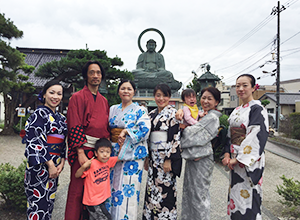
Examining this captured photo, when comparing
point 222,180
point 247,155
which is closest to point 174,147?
point 247,155

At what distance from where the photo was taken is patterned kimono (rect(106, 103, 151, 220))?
7.67 ft

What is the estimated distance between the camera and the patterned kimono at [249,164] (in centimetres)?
213

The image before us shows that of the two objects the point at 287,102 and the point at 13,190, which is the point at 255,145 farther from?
the point at 287,102

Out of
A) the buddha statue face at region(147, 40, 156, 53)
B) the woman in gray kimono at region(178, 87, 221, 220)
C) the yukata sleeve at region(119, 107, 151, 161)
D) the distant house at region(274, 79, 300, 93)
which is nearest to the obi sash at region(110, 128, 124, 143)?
the yukata sleeve at region(119, 107, 151, 161)

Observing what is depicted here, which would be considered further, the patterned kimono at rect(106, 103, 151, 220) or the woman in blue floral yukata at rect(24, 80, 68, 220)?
the patterned kimono at rect(106, 103, 151, 220)

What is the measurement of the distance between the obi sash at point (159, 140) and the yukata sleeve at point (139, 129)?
122mm

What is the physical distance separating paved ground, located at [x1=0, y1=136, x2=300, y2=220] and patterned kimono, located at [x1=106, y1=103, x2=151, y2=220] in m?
0.99

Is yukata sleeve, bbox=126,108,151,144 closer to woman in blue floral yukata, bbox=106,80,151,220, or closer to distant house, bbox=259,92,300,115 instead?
woman in blue floral yukata, bbox=106,80,151,220

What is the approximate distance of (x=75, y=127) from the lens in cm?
220

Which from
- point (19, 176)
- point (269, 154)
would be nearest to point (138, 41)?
point (269, 154)

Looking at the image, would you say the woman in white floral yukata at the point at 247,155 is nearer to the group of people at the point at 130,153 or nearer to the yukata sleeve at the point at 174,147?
the group of people at the point at 130,153

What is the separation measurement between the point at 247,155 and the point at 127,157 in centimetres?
132

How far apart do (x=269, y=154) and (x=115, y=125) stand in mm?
7659

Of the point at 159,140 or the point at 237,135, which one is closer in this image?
the point at 237,135
